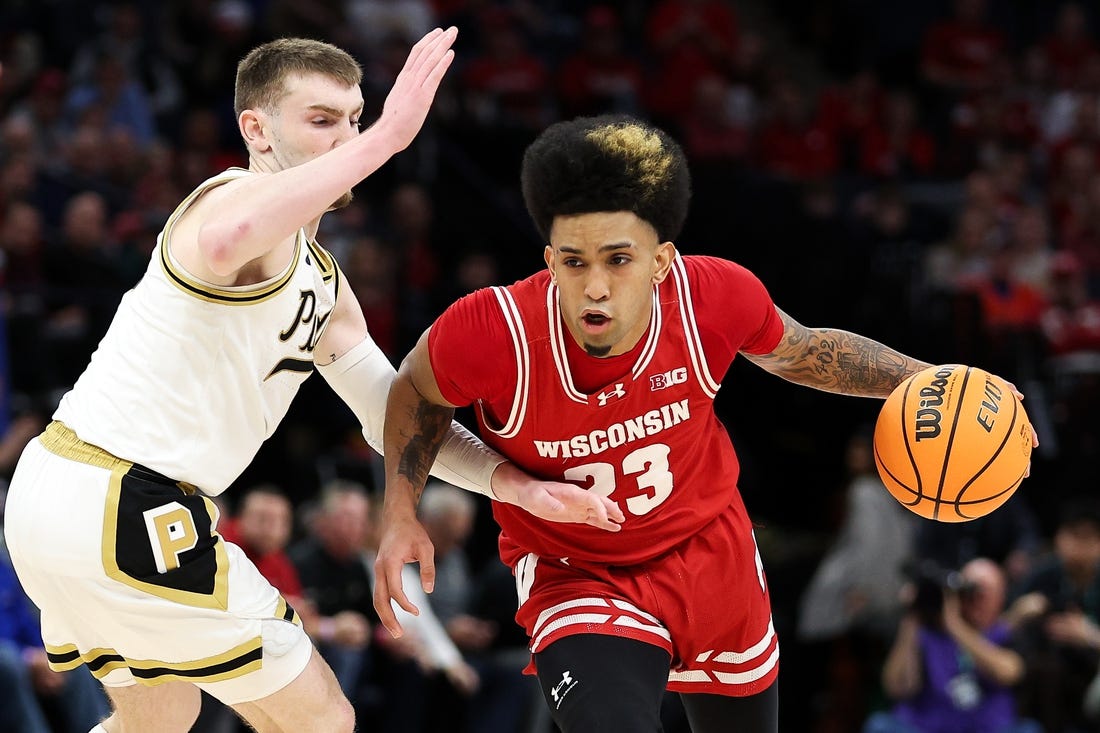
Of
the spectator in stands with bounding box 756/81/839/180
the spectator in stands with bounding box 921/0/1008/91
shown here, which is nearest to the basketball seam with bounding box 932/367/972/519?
the spectator in stands with bounding box 756/81/839/180

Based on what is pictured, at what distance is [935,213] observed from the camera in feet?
44.4

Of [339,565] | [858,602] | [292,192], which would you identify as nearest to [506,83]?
[858,602]

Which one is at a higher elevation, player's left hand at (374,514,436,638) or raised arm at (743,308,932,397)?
raised arm at (743,308,932,397)

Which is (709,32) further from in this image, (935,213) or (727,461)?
(727,461)

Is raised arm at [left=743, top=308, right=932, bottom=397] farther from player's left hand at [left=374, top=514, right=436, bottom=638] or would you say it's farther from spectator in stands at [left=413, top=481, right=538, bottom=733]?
spectator in stands at [left=413, top=481, right=538, bottom=733]

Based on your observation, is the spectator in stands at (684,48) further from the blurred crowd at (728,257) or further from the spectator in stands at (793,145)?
the spectator in stands at (793,145)

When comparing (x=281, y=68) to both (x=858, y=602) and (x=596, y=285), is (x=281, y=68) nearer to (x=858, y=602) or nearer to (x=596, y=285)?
(x=596, y=285)

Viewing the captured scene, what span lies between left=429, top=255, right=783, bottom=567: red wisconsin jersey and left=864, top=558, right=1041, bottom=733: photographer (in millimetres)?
4639

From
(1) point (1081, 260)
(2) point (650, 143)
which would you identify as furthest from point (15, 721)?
(1) point (1081, 260)

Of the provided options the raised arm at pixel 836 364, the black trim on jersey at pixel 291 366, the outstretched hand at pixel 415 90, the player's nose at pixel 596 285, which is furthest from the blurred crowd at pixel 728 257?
the outstretched hand at pixel 415 90

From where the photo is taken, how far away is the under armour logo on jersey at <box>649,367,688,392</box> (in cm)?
435

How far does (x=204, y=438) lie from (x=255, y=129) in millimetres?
879

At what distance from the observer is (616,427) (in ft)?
14.3

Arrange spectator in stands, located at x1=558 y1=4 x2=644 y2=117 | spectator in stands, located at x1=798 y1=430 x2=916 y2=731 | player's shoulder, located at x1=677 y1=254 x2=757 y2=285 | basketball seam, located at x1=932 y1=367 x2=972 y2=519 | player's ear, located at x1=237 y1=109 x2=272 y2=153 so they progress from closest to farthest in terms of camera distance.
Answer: player's ear, located at x1=237 y1=109 x2=272 y2=153 < player's shoulder, located at x1=677 y1=254 x2=757 y2=285 < basketball seam, located at x1=932 y1=367 x2=972 y2=519 < spectator in stands, located at x1=798 y1=430 x2=916 y2=731 < spectator in stands, located at x1=558 y1=4 x2=644 y2=117
